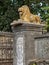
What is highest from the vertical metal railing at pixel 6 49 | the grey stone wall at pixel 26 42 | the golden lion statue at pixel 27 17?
the golden lion statue at pixel 27 17

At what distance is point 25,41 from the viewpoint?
428 inches

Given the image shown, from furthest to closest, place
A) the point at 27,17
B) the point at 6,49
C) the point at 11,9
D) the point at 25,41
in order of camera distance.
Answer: the point at 11,9 < the point at 6,49 < the point at 27,17 < the point at 25,41

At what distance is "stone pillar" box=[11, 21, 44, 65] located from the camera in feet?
35.6

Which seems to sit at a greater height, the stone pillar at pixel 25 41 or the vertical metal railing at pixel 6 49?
the stone pillar at pixel 25 41

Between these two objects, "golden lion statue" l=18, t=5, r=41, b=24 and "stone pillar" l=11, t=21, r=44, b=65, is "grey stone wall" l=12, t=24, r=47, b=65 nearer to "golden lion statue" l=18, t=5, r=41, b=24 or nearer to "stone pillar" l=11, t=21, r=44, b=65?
"stone pillar" l=11, t=21, r=44, b=65

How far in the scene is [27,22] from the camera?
35.9 ft

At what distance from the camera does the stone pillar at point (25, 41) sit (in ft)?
35.6

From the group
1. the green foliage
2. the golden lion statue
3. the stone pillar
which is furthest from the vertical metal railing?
the green foliage

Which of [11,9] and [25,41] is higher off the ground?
[11,9]

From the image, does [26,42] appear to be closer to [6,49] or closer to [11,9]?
[6,49]

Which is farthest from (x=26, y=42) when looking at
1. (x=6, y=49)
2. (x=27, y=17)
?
(x=6, y=49)

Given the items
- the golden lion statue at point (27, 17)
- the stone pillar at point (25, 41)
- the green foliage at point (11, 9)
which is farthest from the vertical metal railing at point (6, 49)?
the green foliage at point (11, 9)

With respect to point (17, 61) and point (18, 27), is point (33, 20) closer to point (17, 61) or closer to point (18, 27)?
point (18, 27)

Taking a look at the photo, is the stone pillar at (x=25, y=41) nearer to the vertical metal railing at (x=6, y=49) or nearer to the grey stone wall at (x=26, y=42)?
the grey stone wall at (x=26, y=42)
